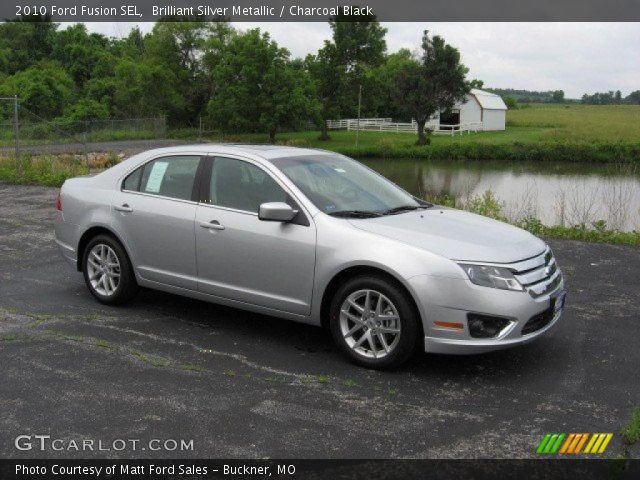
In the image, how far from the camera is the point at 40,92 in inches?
2386

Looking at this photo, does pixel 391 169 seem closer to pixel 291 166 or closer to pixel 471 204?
pixel 471 204

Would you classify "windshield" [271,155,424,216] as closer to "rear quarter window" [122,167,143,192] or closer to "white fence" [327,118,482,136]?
"rear quarter window" [122,167,143,192]

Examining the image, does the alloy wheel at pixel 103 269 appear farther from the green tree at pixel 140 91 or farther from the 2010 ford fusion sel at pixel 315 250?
the green tree at pixel 140 91

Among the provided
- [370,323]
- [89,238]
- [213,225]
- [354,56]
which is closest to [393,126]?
[354,56]

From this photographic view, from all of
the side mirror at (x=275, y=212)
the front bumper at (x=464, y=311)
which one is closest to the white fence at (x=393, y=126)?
the side mirror at (x=275, y=212)

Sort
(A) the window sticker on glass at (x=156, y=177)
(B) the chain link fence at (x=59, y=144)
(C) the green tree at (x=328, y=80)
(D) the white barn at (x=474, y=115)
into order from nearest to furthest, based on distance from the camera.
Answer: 1. (A) the window sticker on glass at (x=156, y=177)
2. (B) the chain link fence at (x=59, y=144)
3. (C) the green tree at (x=328, y=80)
4. (D) the white barn at (x=474, y=115)

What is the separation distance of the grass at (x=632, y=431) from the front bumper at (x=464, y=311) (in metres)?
0.93

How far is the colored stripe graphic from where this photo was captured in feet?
13.1

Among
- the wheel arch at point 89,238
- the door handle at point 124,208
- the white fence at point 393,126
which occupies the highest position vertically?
the white fence at point 393,126

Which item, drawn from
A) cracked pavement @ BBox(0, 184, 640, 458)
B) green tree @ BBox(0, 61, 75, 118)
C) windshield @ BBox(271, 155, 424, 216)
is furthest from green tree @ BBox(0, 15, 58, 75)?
windshield @ BBox(271, 155, 424, 216)

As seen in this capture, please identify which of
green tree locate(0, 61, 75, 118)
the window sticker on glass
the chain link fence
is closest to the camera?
the window sticker on glass

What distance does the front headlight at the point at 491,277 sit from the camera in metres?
4.91

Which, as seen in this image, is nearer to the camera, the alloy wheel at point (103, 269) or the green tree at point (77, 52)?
the alloy wheel at point (103, 269)

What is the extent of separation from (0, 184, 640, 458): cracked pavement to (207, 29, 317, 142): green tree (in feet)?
191
